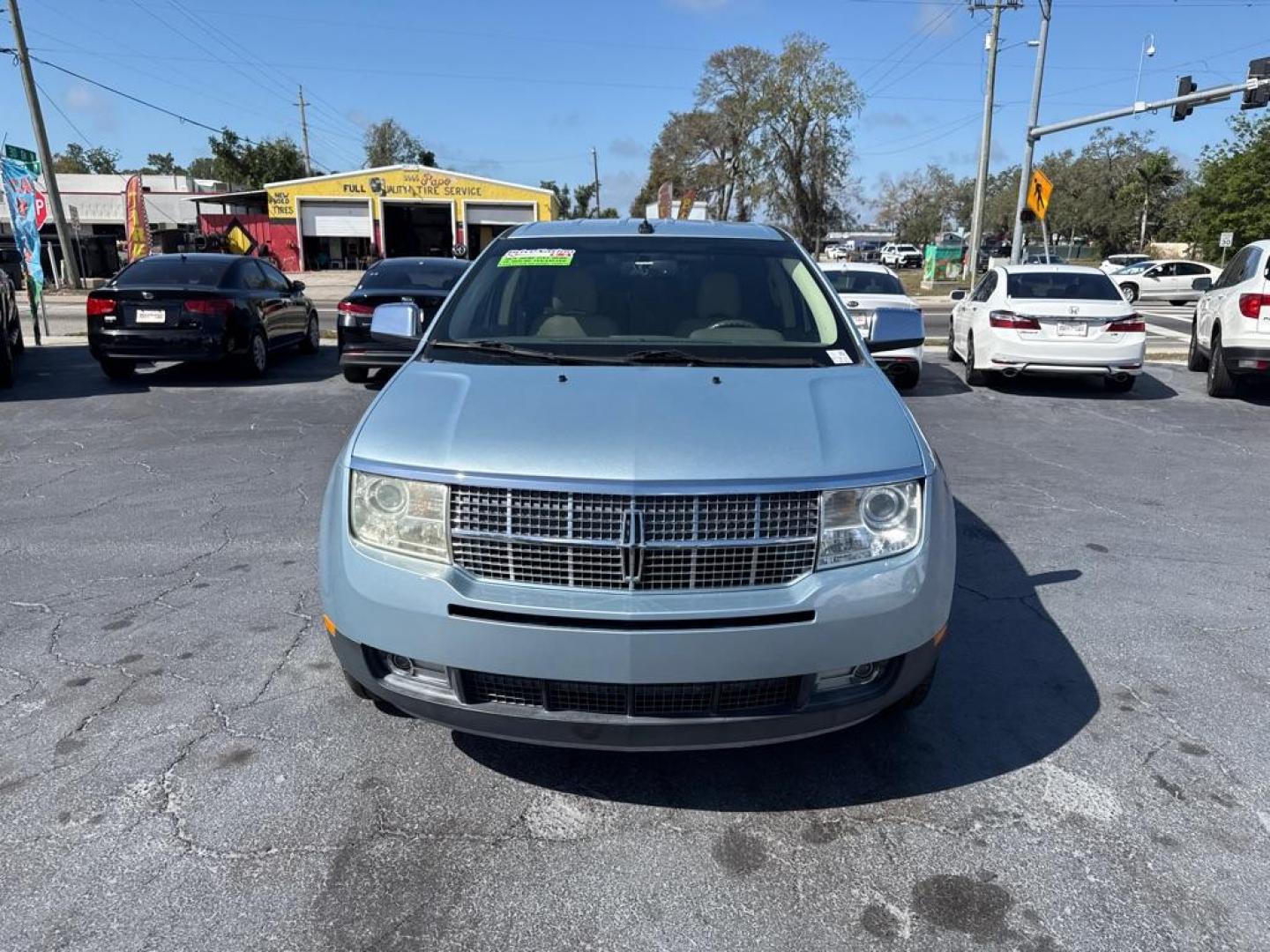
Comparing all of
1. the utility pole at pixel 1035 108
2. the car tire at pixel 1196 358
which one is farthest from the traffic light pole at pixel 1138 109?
the car tire at pixel 1196 358

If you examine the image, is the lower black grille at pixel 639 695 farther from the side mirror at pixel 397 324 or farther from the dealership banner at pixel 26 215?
the dealership banner at pixel 26 215

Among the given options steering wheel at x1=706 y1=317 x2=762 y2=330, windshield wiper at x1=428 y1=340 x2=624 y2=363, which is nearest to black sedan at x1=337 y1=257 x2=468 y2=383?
windshield wiper at x1=428 y1=340 x2=624 y2=363

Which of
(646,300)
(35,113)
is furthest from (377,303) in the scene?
(35,113)

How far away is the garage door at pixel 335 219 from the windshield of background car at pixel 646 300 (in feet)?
149

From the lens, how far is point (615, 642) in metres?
2.47

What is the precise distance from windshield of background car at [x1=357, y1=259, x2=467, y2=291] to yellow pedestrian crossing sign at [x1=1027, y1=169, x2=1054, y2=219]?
55.1 feet

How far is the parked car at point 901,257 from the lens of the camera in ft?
201

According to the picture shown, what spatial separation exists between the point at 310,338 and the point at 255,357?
2.77 m

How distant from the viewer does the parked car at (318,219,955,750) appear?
8.23ft

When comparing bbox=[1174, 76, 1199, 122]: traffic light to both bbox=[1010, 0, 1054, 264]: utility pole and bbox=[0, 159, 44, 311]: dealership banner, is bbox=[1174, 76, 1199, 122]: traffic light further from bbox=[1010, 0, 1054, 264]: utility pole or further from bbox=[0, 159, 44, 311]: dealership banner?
bbox=[0, 159, 44, 311]: dealership banner

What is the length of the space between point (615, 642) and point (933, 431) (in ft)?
23.2

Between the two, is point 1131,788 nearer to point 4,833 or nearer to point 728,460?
point 728,460

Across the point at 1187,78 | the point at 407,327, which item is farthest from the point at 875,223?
the point at 407,327

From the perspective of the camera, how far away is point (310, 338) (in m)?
14.0
